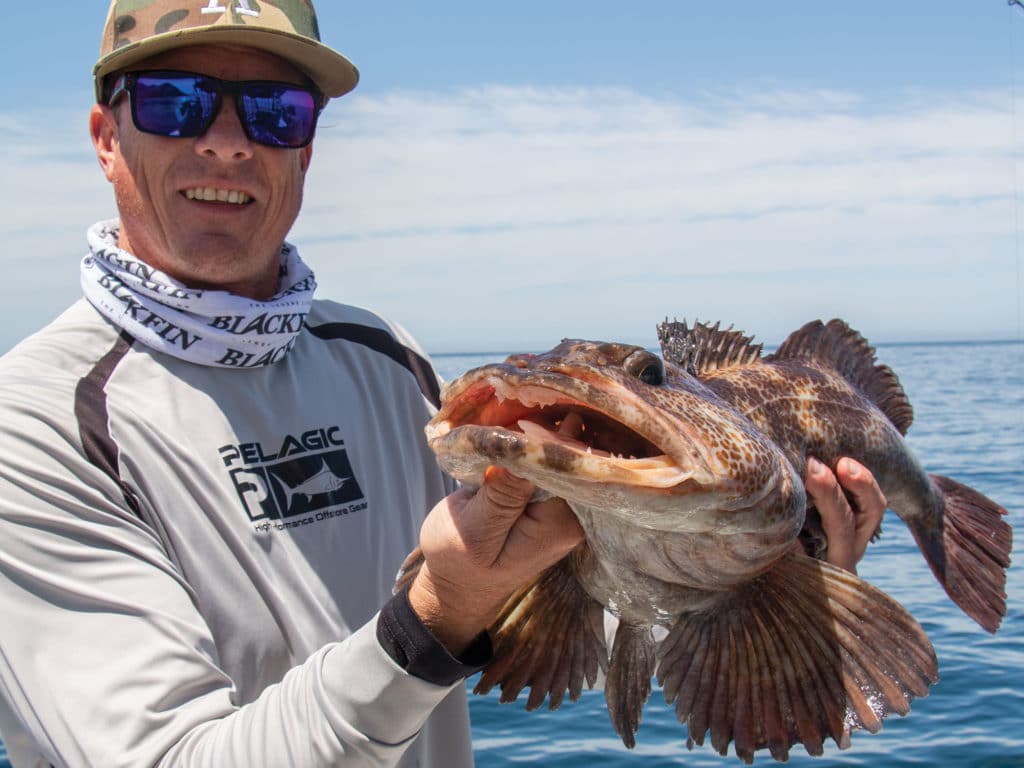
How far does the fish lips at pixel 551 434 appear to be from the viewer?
1.68 m

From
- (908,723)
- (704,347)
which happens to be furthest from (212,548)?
(908,723)

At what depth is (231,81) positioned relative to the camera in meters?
2.71

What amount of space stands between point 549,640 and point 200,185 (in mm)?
1538

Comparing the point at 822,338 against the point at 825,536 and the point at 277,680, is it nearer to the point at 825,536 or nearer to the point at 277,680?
the point at 825,536

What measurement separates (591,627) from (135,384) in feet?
4.32

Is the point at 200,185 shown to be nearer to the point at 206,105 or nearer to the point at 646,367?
the point at 206,105

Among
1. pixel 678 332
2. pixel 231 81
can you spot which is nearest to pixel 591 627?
pixel 678 332

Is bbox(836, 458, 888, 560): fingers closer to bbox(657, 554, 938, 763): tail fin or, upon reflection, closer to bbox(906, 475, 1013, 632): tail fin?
bbox(657, 554, 938, 763): tail fin

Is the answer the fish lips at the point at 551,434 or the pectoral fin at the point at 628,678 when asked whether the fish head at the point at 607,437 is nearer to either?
the fish lips at the point at 551,434

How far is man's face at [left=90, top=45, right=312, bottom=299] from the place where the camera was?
2670 mm

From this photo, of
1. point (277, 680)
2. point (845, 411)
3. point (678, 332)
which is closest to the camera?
point (277, 680)

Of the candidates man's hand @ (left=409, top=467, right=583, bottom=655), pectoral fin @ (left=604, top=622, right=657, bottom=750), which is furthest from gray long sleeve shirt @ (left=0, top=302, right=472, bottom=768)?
pectoral fin @ (left=604, top=622, right=657, bottom=750)

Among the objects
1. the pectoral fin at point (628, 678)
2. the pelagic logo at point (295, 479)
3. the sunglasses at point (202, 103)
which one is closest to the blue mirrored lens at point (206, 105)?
the sunglasses at point (202, 103)

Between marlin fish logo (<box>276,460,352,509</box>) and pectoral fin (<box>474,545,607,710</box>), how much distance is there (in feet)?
1.85
